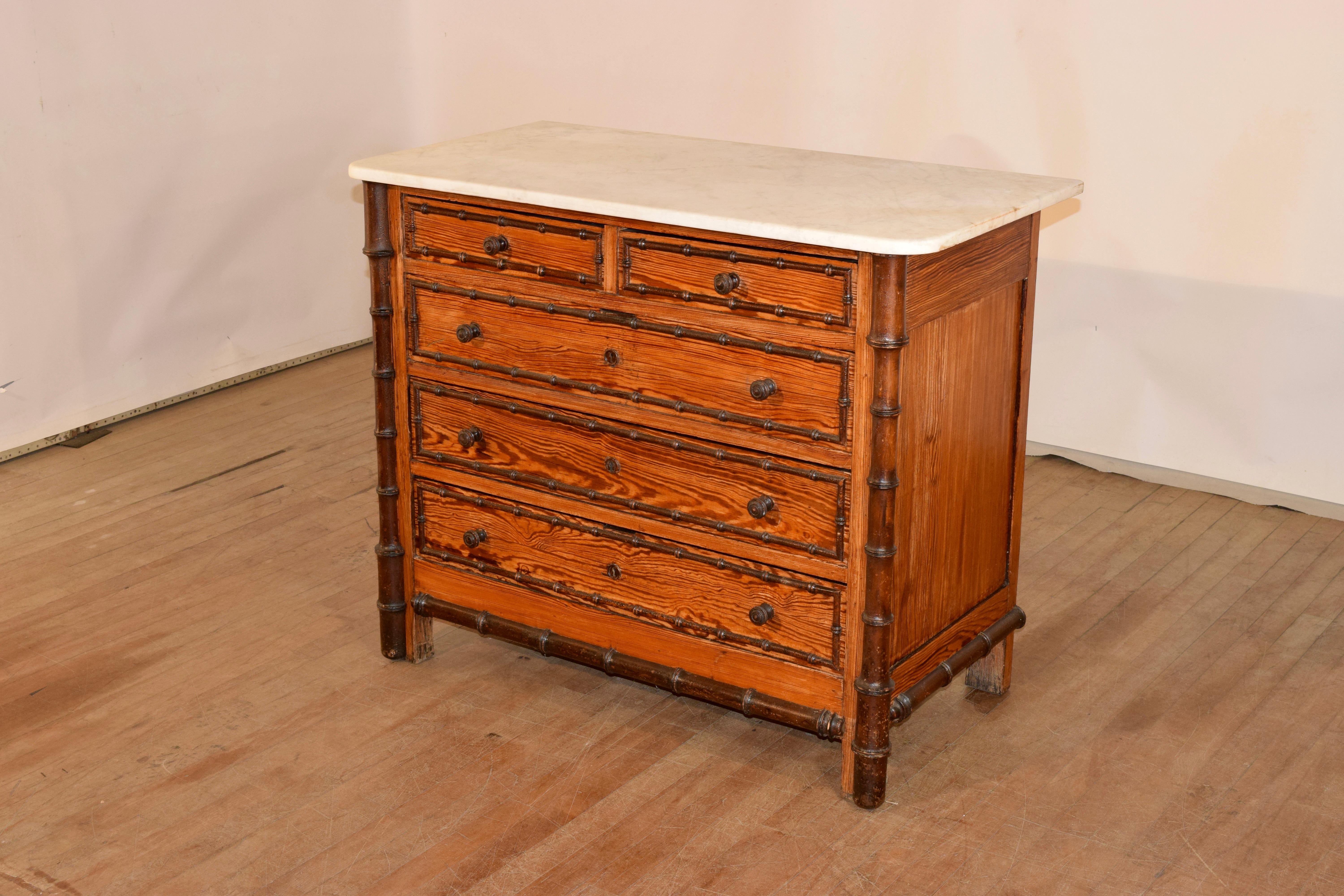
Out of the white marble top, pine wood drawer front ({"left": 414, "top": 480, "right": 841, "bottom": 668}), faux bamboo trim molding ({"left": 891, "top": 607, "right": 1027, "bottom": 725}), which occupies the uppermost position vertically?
the white marble top

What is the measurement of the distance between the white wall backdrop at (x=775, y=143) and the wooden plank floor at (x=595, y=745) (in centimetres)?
53

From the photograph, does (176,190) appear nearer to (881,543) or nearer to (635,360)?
(635,360)

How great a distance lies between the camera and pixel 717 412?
8.19ft

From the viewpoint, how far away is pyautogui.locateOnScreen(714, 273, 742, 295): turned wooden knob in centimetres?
240

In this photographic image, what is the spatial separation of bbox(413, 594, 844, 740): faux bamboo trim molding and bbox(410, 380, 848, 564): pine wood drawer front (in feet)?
0.92

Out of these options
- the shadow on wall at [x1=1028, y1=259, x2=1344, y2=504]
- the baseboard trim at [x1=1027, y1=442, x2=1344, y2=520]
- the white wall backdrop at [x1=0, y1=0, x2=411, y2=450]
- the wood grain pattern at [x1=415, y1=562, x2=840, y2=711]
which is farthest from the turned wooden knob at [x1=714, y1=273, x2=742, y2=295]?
the white wall backdrop at [x1=0, y1=0, x2=411, y2=450]

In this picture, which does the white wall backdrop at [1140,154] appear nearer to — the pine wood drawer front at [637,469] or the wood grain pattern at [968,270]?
the wood grain pattern at [968,270]

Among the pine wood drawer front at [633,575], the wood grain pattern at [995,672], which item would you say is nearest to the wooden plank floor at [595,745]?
the wood grain pattern at [995,672]

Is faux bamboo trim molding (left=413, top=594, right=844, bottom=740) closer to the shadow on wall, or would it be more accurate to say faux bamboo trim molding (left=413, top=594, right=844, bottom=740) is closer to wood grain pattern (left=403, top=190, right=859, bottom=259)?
wood grain pattern (left=403, top=190, right=859, bottom=259)

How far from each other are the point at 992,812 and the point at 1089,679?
0.58m

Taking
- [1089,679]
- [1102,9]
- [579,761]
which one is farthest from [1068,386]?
[579,761]

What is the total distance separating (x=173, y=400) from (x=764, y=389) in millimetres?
2892

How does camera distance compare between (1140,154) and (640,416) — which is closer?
(640,416)

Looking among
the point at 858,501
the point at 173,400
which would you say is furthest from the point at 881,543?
the point at 173,400
